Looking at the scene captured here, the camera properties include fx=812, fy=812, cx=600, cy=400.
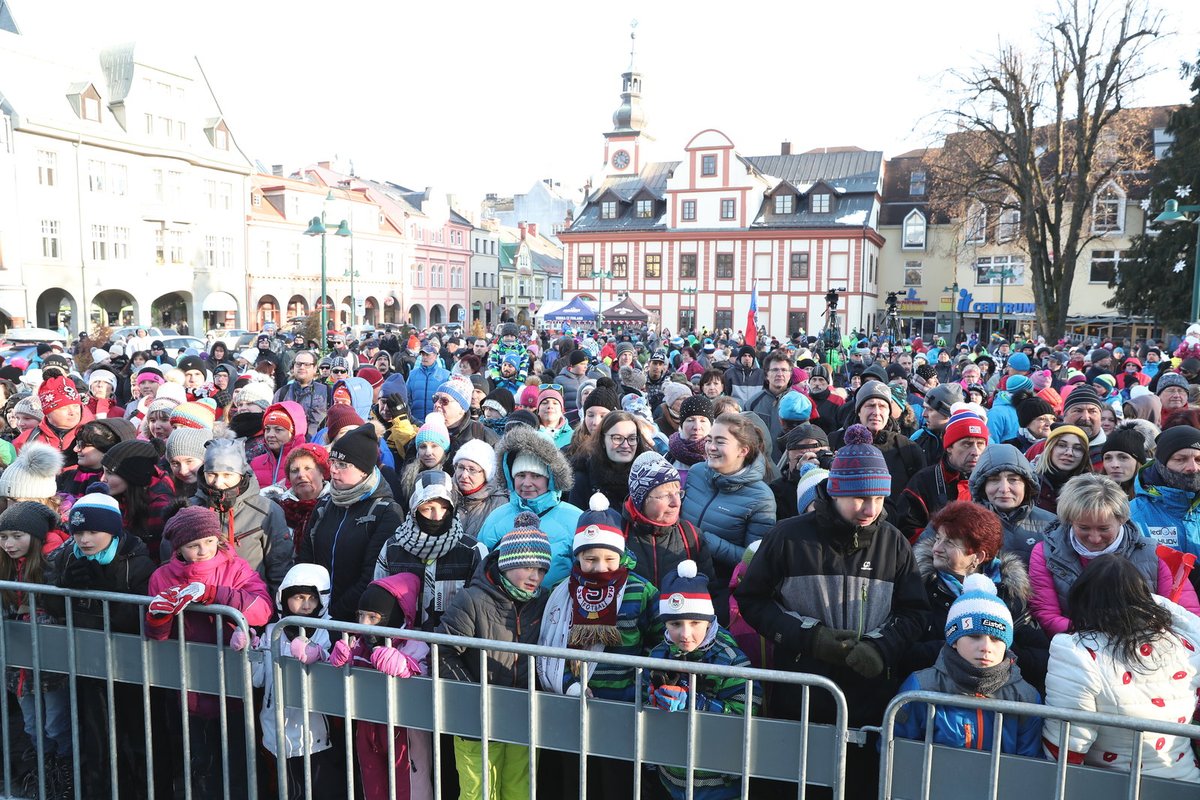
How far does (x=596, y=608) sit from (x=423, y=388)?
660 cm

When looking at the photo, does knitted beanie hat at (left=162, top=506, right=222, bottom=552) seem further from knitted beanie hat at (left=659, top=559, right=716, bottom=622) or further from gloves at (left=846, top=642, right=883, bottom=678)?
gloves at (left=846, top=642, right=883, bottom=678)

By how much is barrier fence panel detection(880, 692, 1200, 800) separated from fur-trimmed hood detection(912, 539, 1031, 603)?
858 mm

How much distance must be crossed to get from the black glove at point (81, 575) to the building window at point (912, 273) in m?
54.4

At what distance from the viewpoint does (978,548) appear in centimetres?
337

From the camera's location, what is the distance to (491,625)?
326 centimetres

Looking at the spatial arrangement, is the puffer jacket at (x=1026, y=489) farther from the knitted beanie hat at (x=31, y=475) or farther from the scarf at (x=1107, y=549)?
the knitted beanie hat at (x=31, y=475)

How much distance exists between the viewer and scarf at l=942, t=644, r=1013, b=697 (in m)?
2.82

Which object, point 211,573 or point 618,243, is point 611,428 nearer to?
point 211,573

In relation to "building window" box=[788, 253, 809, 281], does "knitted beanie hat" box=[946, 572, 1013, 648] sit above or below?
below

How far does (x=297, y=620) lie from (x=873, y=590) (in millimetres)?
2195

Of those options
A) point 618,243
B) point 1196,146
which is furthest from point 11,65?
point 1196,146

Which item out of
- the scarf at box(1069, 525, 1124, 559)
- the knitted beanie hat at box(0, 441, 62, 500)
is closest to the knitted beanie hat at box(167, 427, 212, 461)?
the knitted beanie hat at box(0, 441, 62, 500)

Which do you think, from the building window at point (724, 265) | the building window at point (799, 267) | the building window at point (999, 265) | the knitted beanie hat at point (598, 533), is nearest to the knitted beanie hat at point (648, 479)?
the knitted beanie hat at point (598, 533)

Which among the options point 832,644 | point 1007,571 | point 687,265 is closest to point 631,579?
point 832,644
